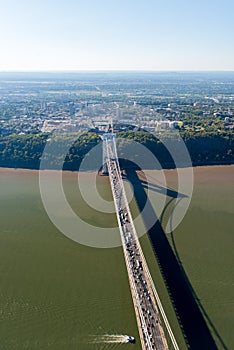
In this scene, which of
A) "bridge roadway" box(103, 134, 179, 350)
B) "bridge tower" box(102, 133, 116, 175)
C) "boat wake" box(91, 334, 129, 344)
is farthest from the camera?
"bridge tower" box(102, 133, 116, 175)

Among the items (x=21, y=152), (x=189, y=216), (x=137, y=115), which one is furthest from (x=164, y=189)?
(x=137, y=115)

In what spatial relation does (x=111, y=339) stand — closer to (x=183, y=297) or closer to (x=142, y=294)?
(x=142, y=294)

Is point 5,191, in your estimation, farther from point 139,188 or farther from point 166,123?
point 166,123

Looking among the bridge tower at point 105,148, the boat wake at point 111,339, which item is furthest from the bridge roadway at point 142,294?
the bridge tower at point 105,148

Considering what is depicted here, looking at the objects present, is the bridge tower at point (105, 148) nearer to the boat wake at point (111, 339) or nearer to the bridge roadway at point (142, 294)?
the bridge roadway at point (142, 294)

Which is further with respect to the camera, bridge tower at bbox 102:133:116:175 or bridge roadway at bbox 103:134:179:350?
bridge tower at bbox 102:133:116:175

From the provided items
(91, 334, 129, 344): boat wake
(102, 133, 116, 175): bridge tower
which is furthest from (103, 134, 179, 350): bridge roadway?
(102, 133, 116, 175): bridge tower

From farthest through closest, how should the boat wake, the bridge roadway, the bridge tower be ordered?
the bridge tower → the boat wake → the bridge roadway

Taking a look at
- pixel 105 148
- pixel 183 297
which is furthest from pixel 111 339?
pixel 105 148

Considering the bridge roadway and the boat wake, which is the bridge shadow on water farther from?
the boat wake
